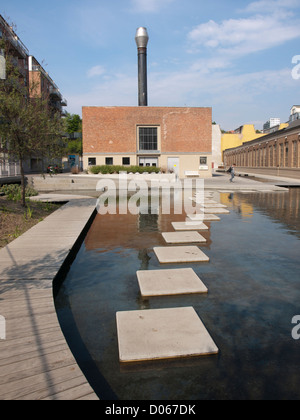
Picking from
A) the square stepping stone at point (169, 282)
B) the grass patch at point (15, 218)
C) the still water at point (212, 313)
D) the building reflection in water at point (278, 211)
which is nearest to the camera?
the still water at point (212, 313)

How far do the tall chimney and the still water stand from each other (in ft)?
130

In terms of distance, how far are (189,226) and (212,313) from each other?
5.86 meters

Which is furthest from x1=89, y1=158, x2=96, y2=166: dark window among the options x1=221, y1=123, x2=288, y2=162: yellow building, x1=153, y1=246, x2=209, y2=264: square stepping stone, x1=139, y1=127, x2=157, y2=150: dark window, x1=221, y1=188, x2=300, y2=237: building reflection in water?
x1=221, y1=123, x2=288, y2=162: yellow building

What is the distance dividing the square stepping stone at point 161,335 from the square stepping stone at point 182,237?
397cm

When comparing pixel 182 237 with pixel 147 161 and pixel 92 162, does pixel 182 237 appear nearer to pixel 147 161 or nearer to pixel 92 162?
pixel 92 162

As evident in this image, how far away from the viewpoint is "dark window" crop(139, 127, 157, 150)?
41.8m

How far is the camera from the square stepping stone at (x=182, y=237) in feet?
27.4

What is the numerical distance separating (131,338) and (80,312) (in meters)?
1.18

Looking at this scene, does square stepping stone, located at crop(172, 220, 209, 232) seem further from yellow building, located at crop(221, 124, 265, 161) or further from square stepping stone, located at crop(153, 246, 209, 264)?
yellow building, located at crop(221, 124, 265, 161)

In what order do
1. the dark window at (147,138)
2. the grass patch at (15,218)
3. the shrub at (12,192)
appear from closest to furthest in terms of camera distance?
the grass patch at (15,218), the shrub at (12,192), the dark window at (147,138)

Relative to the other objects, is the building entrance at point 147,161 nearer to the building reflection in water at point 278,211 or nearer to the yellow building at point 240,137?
the building reflection in water at point 278,211

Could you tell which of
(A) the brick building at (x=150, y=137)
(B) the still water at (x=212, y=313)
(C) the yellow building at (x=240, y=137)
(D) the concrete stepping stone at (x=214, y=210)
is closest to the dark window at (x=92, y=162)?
(A) the brick building at (x=150, y=137)
